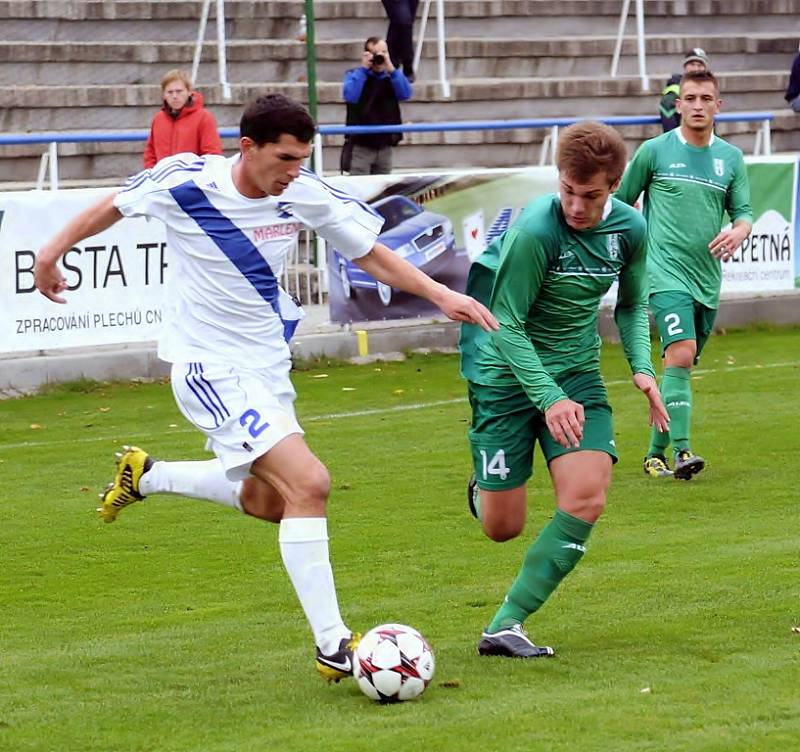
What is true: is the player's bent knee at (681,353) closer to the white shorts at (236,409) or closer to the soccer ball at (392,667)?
the white shorts at (236,409)

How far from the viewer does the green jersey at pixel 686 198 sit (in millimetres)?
9984

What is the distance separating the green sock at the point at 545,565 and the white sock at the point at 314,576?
0.71 meters

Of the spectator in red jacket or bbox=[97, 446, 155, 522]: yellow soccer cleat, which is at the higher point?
the spectator in red jacket

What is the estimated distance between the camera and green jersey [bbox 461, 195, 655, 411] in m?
5.97

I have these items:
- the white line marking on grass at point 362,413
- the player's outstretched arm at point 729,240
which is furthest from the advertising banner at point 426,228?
the player's outstretched arm at point 729,240

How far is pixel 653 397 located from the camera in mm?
6137

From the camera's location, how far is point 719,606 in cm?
674

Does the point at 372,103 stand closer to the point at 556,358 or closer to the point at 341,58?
the point at 341,58

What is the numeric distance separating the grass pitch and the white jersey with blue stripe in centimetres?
112

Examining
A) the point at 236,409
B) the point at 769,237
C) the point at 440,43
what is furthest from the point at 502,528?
the point at 440,43

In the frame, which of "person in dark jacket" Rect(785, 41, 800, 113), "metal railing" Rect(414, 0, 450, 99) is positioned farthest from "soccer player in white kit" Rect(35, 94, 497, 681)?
"person in dark jacket" Rect(785, 41, 800, 113)

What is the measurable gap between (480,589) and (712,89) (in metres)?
3.64

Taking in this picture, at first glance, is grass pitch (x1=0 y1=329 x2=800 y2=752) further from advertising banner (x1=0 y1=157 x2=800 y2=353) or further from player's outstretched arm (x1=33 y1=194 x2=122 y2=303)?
player's outstretched arm (x1=33 y1=194 x2=122 y2=303)

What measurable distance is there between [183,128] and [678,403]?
672 cm
